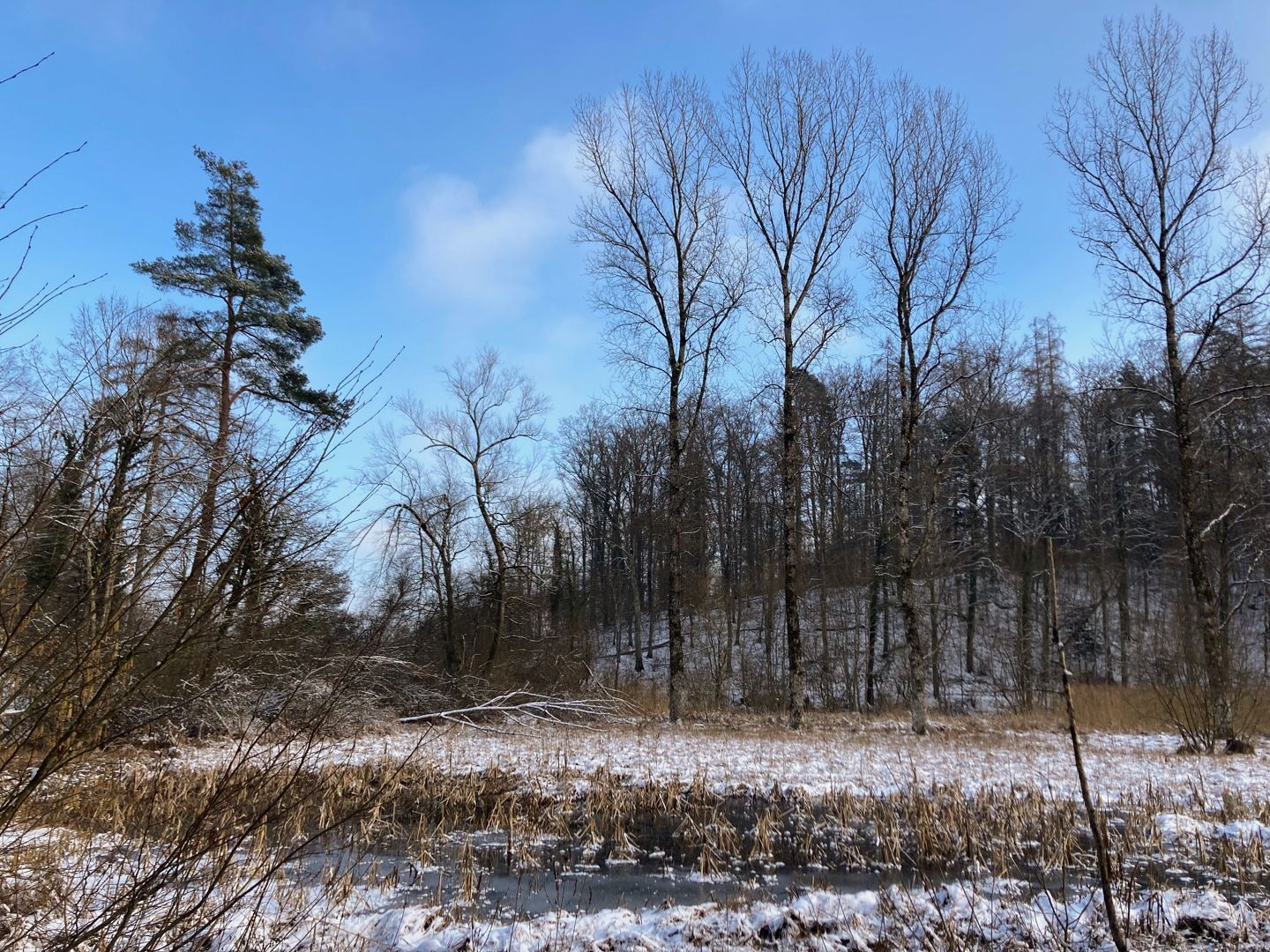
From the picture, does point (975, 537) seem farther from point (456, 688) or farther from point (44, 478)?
point (44, 478)

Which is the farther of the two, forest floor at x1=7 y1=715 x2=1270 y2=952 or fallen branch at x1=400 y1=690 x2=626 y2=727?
forest floor at x1=7 y1=715 x2=1270 y2=952

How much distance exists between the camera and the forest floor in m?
4.45

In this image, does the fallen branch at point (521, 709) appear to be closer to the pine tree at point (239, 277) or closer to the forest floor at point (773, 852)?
the forest floor at point (773, 852)

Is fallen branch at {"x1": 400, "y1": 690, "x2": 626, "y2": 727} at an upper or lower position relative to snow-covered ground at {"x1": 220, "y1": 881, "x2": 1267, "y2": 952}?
upper

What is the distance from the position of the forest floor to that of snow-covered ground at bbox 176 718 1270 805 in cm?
7

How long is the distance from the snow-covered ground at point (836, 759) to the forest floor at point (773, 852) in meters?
0.07

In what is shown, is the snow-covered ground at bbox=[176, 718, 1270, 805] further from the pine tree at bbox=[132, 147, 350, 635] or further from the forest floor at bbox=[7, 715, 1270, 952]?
the pine tree at bbox=[132, 147, 350, 635]

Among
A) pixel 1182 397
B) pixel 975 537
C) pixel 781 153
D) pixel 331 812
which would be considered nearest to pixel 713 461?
pixel 975 537

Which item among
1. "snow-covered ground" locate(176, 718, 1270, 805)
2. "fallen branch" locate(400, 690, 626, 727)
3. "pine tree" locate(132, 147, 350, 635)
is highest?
"pine tree" locate(132, 147, 350, 635)

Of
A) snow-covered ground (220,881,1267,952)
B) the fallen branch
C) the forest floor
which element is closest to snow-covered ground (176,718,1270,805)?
the forest floor

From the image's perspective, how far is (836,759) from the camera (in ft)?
35.0

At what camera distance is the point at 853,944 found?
175 inches

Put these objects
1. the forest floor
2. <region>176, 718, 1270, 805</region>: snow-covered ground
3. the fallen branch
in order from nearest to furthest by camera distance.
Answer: the fallen branch → the forest floor → <region>176, 718, 1270, 805</region>: snow-covered ground

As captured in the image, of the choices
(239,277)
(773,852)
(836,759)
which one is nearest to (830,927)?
(773,852)
